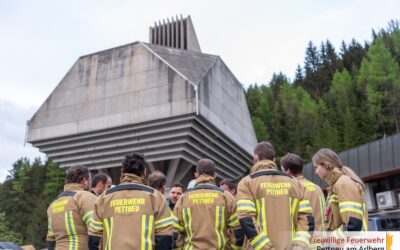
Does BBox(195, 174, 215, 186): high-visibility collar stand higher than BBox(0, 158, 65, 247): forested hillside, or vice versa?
BBox(0, 158, 65, 247): forested hillside

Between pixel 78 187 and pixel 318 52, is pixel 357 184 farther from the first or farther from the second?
pixel 318 52

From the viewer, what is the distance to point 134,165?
405 centimetres

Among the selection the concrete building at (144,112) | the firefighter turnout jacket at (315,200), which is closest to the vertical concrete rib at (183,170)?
the concrete building at (144,112)

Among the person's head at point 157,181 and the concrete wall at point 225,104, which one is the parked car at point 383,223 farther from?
the concrete wall at point 225,104

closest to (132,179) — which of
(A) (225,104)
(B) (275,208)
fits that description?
(B) (275,208)

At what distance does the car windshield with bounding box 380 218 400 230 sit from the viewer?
715 centimetres

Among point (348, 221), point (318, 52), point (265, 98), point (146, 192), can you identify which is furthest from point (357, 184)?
point (318, 52)

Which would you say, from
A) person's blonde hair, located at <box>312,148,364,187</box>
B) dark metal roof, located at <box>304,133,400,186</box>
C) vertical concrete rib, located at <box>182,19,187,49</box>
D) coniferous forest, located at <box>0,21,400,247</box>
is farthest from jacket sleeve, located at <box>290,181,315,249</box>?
coniferous forest, located at <box>0,21,400,247</box>

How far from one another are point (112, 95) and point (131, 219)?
86.3ft

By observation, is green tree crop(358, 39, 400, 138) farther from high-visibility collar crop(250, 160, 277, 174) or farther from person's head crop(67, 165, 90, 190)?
person's head crop(67, 165, 90, 190)

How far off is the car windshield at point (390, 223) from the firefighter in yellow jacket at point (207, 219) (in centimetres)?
360

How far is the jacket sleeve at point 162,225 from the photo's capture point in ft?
12.6

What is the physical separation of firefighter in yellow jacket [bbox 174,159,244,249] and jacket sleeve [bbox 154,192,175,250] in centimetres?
53

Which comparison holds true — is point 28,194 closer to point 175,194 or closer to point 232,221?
point 175,194
